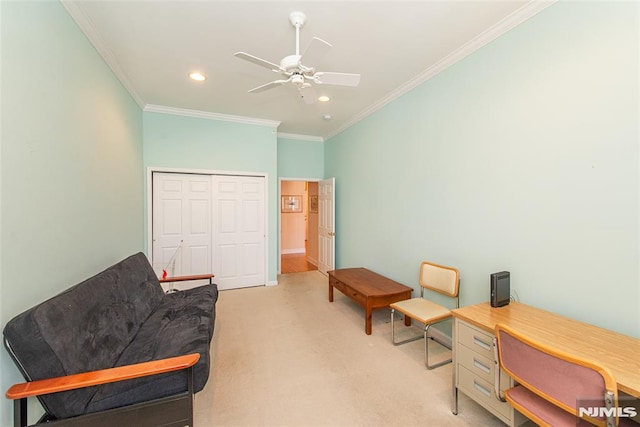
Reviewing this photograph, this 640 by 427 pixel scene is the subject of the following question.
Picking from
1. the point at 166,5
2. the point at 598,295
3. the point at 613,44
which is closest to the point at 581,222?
the point at 598,295

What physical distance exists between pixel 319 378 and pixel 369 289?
3.87ft

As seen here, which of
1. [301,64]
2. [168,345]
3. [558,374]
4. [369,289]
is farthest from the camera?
[369,289]

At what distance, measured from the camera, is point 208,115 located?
13.6 ft

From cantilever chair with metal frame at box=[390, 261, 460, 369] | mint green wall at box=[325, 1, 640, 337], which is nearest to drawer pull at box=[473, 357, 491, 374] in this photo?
cantilever chair with metal frame at box=[390, 261, 460, 369]

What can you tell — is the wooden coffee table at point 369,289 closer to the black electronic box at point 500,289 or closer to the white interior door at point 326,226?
the black electronic box at point 500,289

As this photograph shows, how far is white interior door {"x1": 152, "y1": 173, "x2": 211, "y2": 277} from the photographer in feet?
13.2

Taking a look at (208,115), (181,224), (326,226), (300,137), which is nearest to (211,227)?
(181,224)

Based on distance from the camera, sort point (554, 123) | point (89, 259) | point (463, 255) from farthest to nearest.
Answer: point (463, 255) < point (89, 259) < point (554, 123)

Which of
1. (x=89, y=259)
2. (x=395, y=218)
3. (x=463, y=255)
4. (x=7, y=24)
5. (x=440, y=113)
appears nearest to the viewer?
(x=7, y=24)

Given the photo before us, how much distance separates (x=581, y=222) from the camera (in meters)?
1.67

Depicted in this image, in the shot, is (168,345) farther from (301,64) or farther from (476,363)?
(301,64)

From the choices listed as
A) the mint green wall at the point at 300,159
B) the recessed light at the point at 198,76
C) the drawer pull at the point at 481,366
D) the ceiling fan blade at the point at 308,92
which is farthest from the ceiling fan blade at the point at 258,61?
the mint green wall at the point at 300,159

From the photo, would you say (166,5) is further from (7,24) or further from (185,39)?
(7,24)

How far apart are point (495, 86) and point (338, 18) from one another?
4.67 ft
